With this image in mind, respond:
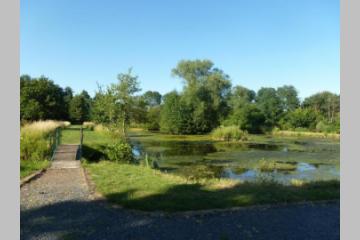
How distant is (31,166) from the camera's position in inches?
396

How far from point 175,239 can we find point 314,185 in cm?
529

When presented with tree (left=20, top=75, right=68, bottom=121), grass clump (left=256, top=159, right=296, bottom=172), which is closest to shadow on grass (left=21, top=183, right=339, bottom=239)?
grass clump (left=256, top=159, right=296, bottom=172)

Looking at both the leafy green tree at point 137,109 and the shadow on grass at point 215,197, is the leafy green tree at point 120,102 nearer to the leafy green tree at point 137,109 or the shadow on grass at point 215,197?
the leafy green tree at point 137,109

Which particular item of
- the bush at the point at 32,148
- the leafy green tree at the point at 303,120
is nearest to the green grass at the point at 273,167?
the bush at the point at 32,148

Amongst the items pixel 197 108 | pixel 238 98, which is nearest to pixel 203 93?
pixel 197 108

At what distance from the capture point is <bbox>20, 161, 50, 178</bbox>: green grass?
9.26m

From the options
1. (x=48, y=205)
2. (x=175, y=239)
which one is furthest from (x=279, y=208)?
(x=48, y=205)

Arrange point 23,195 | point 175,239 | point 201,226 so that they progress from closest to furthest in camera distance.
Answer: point 175,239
point 201,226
point 23,195

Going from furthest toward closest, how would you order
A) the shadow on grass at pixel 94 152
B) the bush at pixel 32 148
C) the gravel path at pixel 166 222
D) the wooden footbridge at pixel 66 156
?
the shadow on grass at pixel 94 152 < the bush at pixel 32 148 < the wooden footbridge at pixel 66 156 < the gravel path at pixel 166 222

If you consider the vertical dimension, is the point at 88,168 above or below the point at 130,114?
below

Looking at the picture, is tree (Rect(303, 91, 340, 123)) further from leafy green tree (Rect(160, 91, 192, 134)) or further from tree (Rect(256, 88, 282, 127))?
leafy green tree (Rect(160, 91, 192, 134))

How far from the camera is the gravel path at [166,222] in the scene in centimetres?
444

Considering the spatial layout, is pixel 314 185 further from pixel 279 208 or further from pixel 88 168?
pixel 88 168

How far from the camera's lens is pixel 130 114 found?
18734 millimetres
